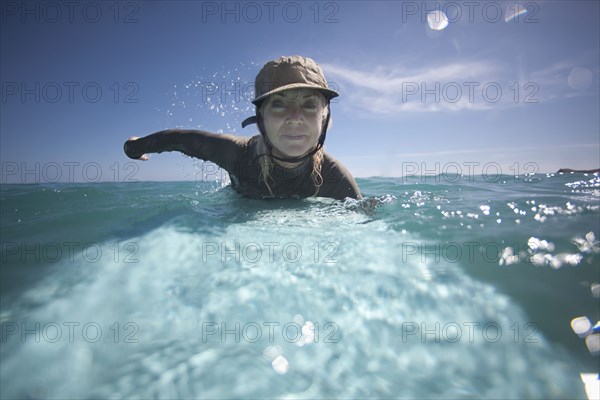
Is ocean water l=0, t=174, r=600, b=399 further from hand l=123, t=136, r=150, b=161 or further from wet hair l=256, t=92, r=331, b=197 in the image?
hand l=123, t=136, r=150, b=161

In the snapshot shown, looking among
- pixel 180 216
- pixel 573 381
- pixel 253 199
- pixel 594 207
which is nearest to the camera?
pixel 573 381

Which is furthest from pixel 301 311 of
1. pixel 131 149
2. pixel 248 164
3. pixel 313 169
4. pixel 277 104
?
pixel 131 149

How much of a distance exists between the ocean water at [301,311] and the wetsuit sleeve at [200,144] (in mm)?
1462

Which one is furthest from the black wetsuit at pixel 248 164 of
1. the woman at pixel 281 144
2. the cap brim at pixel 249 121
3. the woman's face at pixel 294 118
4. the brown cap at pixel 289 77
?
the brown cap at pixel 289 77

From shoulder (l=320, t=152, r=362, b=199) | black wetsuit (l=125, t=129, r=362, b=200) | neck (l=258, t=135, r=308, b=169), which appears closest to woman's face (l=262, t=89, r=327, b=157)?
neck (l=258, t=135, r=308, b=169)

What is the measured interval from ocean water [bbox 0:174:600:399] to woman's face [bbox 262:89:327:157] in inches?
44.5

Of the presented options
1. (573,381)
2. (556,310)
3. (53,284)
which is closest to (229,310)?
(53,284)

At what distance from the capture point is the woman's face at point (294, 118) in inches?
127

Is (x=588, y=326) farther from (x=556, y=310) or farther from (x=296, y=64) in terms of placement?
(x=296, y=64)

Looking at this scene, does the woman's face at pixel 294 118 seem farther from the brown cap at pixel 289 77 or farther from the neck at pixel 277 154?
the neck at pixel 277 154

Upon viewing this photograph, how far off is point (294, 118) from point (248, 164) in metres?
1.11

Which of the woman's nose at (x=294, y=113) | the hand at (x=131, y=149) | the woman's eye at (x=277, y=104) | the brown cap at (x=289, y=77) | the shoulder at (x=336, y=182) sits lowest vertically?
the shoulder at (x=336, y=182)

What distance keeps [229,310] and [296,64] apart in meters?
2.86

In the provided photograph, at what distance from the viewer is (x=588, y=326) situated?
1.43 metres
